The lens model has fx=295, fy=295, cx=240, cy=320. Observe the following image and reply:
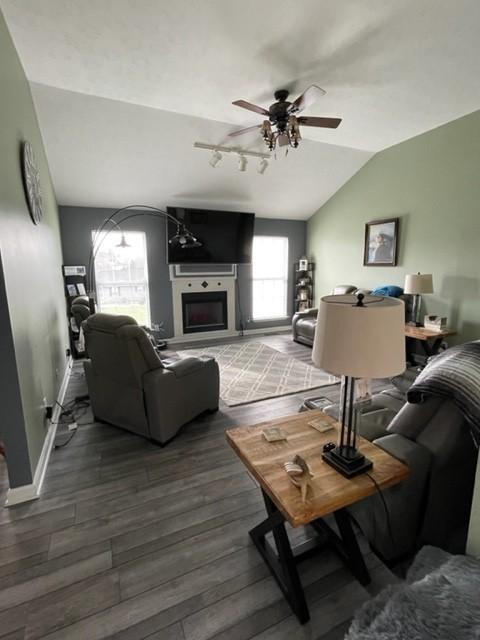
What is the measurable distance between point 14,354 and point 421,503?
2.25m

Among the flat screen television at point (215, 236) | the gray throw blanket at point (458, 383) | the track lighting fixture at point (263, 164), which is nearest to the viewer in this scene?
the gray throw blanket at point (458, 383)

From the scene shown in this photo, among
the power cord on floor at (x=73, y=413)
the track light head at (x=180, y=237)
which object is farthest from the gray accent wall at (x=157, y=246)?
the power cord on floor at (x=73, y=413)

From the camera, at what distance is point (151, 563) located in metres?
1.48

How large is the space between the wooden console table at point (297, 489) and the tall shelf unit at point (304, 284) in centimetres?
507

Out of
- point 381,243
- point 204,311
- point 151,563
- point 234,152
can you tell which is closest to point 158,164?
point 234,152

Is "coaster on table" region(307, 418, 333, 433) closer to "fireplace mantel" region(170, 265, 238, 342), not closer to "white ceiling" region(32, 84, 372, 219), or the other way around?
"white ceiling" region(32, 84, 372, 219)

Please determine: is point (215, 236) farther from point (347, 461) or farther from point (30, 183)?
point (347, 461)

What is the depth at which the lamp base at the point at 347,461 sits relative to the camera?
120 centimetres

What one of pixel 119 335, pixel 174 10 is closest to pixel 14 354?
pixel 119 335

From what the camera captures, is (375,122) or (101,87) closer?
Answer: (101,87)

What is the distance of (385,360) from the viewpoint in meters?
1.06

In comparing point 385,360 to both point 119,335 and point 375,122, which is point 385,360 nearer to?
point 119,335

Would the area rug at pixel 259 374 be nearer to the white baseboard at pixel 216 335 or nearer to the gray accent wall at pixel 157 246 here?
the white baseboard at pixel 216 335

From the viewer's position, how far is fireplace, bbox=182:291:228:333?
5789 mm
